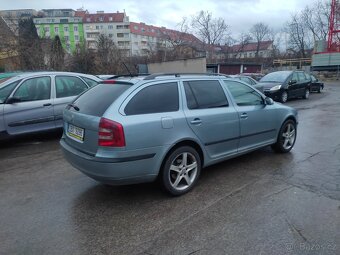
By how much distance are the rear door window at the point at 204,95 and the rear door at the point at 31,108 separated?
3.95 meters

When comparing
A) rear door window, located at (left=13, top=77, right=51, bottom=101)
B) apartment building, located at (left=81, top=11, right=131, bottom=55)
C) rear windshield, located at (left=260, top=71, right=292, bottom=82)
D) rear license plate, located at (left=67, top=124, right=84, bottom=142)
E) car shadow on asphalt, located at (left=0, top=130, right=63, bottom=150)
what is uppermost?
apartment building, located at (left=81, top=11, right=131, bottom=55)

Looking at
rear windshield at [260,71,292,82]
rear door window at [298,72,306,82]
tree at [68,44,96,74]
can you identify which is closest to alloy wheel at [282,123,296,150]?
rear windshield at [260,71,292,82]

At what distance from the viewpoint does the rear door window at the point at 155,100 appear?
133 inches

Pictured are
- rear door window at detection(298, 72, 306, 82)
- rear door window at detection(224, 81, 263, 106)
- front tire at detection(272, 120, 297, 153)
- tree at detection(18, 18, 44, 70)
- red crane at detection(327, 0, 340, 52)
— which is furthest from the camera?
red crane at detection(327, 0, 340, 52)

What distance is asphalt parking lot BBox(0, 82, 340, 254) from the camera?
2.70m

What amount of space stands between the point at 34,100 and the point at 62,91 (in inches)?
27.4

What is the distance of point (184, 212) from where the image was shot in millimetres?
3297

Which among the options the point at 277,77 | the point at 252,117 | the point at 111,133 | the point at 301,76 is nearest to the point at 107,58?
the point at 277,77

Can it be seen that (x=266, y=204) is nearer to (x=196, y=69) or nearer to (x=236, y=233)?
(x=236, y=233)

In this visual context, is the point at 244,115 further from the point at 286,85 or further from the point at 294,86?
the point at 294,86

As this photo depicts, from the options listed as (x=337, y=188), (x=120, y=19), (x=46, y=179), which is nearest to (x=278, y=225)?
(x=337, y=188)

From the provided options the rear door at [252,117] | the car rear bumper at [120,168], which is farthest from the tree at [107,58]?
the car rear bumper at [120,168]

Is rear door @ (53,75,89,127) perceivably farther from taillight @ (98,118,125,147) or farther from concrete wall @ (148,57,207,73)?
concrete wall @ (148,57,207,73)

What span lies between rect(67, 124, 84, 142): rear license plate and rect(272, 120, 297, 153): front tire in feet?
12.1
